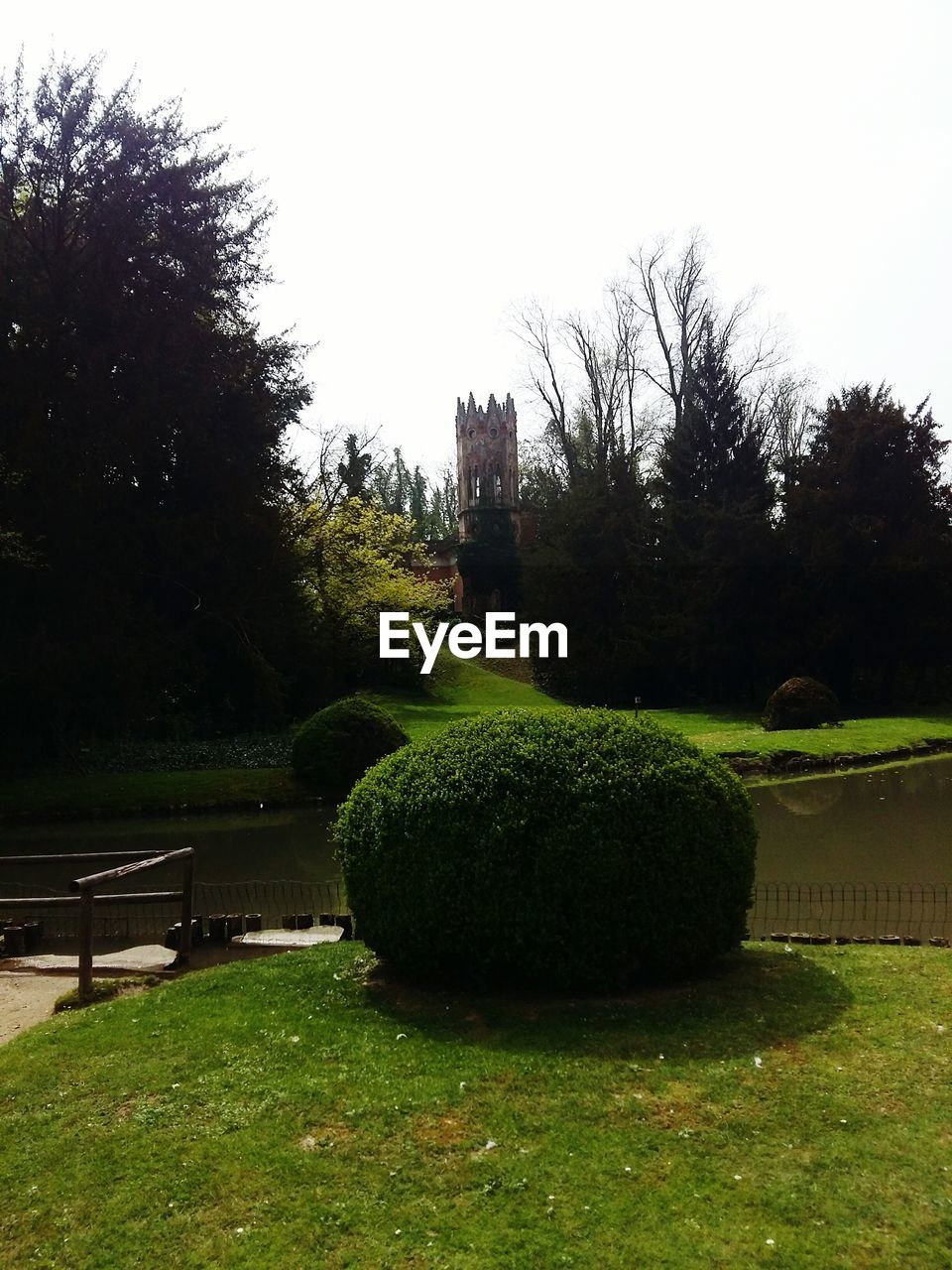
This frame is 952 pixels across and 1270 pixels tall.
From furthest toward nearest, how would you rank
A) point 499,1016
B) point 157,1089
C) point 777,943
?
1. point 777,943
2. point 499,1016
3. point 157,1089

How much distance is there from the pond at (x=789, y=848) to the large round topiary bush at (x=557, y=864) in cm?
332

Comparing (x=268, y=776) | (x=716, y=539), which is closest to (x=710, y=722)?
(x=716, y=539)

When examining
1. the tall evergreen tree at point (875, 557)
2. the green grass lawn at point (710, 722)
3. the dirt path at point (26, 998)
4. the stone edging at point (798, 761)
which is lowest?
the dirt path at point (26, 998)

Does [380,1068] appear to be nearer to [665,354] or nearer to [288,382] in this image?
[288,382]

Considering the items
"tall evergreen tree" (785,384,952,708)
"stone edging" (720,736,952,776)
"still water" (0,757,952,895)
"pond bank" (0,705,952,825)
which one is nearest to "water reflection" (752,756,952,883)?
"still water" (0,757,952,895)

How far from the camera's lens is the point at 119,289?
1973 centimetres

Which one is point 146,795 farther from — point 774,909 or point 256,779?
point 774,909

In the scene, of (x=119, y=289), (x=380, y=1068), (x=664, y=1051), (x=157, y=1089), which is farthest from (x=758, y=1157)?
(x=119, y=289)

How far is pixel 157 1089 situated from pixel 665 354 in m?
42.9

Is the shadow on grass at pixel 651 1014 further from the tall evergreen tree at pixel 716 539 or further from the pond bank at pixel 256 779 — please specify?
the tall evergreen tree at pixel 716 539

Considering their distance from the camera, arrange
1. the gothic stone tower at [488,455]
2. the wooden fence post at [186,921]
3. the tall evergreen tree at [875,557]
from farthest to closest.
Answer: the gothic stone tower at [488,455]
the tall evergreen tree at [875,557]
the wooden fence post at [186,921]

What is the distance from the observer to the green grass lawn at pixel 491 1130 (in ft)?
10.7

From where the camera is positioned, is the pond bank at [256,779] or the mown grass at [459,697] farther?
the mown grass at [459,697]

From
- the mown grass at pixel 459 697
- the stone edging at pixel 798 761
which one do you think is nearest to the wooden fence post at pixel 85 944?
the stone edging at pixel 798 761
